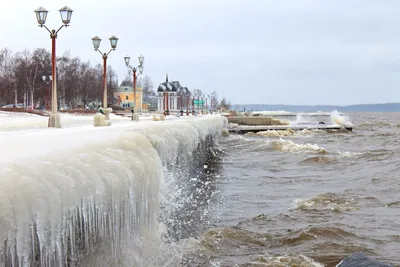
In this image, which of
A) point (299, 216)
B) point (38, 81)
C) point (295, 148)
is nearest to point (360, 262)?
point (299, 216)

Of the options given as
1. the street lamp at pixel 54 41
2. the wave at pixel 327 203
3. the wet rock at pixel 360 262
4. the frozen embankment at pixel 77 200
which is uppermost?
the street lamp at pixel 54 41

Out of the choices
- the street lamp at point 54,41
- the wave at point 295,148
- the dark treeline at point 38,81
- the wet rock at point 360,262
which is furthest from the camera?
the dark treeline at point 38,81

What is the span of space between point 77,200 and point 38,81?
7954 centimetres

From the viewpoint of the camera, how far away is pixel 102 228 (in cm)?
763

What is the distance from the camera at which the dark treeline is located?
78.8m

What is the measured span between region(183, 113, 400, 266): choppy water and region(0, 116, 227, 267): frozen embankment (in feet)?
4.24

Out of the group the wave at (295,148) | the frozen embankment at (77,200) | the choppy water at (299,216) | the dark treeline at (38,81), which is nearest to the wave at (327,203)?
the choppy water at (299,216)

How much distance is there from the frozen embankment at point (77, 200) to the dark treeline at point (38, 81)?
212 feet

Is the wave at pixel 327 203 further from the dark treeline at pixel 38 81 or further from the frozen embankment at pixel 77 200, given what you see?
the dark treeline at pixel 38 81

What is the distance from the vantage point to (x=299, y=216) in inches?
526

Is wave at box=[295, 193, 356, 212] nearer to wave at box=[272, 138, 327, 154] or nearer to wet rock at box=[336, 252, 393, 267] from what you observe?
wet rock at box=[336, 252, 393, 267]

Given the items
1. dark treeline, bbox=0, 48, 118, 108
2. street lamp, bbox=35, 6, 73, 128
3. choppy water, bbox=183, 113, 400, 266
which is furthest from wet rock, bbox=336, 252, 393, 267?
dark treeline, bbox=0, 48, 118, 108

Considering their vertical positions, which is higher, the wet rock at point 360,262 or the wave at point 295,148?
the wet rock at point 360,262

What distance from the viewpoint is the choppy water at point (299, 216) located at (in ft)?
32.8
